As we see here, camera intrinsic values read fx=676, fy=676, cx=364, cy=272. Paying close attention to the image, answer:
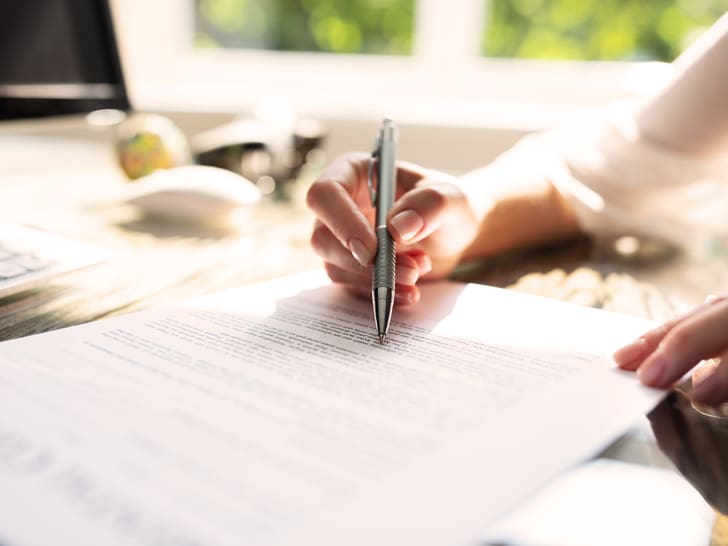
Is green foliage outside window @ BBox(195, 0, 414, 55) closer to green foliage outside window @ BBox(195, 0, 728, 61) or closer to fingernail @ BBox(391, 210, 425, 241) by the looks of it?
green foliage outside window @ BBox(195, 0, 728, 61)

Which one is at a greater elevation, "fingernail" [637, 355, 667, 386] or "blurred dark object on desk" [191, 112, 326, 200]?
"fingernail" [637, 355, 667, 386]

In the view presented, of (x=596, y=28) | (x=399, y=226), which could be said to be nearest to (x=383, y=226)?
(x=399, y=226)

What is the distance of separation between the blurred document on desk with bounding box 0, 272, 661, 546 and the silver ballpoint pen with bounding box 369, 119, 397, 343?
2cm

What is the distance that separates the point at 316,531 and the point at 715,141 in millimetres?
663

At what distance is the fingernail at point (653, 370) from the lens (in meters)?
0.35

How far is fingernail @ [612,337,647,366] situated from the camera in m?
0.37

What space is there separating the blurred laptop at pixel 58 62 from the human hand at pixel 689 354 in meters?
0.50

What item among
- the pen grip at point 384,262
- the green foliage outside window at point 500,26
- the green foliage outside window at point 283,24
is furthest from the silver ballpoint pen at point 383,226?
the green foliage outside window at point 283,24

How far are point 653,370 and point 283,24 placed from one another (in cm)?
157

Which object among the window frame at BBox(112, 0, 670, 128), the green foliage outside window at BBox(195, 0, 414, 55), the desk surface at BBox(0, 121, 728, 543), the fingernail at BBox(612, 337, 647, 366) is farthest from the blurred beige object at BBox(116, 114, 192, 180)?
the green foliage outside window at BBox(195, 0, 414, 55)

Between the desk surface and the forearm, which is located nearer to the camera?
the desk surface

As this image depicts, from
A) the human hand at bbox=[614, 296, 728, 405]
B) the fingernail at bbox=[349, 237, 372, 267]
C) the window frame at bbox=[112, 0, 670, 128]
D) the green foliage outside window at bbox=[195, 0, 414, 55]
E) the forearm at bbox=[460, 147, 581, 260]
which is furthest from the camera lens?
the green foliage outside window at bbox=[195, 0, 414, 55]

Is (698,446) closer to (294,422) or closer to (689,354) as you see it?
(689,354)

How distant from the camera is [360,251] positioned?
0.47m
